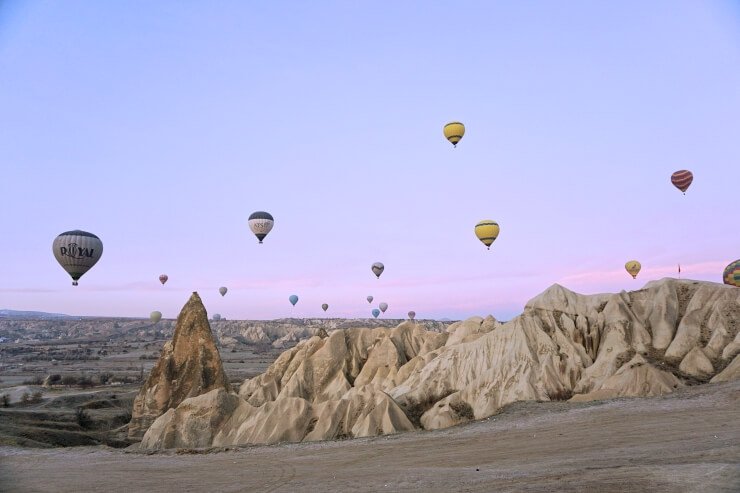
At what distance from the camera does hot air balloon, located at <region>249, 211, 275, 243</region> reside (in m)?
59.9

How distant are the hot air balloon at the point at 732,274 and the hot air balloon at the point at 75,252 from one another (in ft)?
188

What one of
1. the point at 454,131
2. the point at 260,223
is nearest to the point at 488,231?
the point at 454,131

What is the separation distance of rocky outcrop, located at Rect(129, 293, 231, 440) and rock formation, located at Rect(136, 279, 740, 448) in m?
8.26

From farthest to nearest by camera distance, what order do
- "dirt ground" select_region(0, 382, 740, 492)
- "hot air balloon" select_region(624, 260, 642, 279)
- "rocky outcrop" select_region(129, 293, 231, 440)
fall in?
"hot air balloon" select_region(624, 260, 642, 279) → "rocky outcrop" select_region(129, 293, 231, 440) → "dirt ground" select_region(0, 382, 740, 492)

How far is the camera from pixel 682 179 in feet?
161

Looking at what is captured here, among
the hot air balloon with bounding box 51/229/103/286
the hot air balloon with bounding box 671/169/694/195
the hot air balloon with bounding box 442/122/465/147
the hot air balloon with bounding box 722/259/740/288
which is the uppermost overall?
the hot air balloon with bounding box 442/122/465/147

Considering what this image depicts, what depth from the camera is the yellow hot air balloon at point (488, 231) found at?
165 feet

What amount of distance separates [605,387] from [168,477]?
66.6 feet

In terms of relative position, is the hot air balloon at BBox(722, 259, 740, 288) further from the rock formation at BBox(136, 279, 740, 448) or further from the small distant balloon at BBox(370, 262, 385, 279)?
the small distant balloon at BBox(370, 262, 385, 279)

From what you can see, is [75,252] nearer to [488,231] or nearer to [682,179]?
[488,231]

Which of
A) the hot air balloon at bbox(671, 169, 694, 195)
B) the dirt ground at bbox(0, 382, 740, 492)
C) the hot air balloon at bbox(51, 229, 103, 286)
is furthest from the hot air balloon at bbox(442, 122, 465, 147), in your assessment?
the dirt ground at bbox(0, 382, 740, 492)

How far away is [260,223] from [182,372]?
22435 millimetres

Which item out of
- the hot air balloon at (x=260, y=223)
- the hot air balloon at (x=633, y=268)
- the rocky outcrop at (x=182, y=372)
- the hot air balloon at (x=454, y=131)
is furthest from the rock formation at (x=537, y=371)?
the hot air balloon at (x=633, y=268)

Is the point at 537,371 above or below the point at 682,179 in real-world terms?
below
